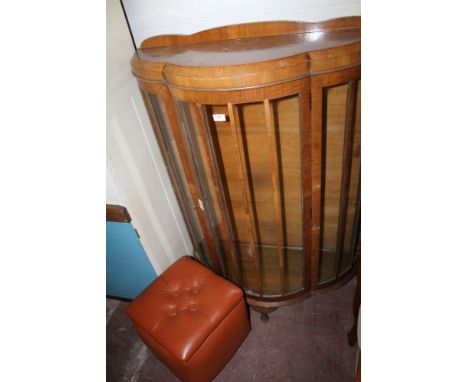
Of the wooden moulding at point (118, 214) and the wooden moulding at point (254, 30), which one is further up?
the wooden moulding at point (254, 30)

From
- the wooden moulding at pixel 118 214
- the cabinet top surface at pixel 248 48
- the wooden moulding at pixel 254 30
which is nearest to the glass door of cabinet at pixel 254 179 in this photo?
the cabinet top surface at pixel 248 48

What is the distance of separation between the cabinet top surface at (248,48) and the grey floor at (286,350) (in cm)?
146

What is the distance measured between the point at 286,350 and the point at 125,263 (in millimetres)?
1053

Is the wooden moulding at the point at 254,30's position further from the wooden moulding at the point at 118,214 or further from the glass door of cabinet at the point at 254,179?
the wooden moulding at the point at 118,214

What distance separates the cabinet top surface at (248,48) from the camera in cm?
104

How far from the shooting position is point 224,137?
4.79 feet

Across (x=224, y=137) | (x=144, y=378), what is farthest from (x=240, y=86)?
(x=144, y=378)

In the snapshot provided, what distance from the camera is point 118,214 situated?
5.07 feet

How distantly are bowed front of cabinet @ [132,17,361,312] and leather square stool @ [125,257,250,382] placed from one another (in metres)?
0.18

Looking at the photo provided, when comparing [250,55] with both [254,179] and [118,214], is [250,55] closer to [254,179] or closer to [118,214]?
[254,179]

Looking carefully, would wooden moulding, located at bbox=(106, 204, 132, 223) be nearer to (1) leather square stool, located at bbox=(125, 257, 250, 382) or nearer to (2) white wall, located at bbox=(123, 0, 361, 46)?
(1) leather square stool, located at bbox=(125, 257, 250, 382)

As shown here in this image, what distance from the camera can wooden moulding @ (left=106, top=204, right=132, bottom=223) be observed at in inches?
60.3

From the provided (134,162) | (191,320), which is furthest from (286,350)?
(134,162)
